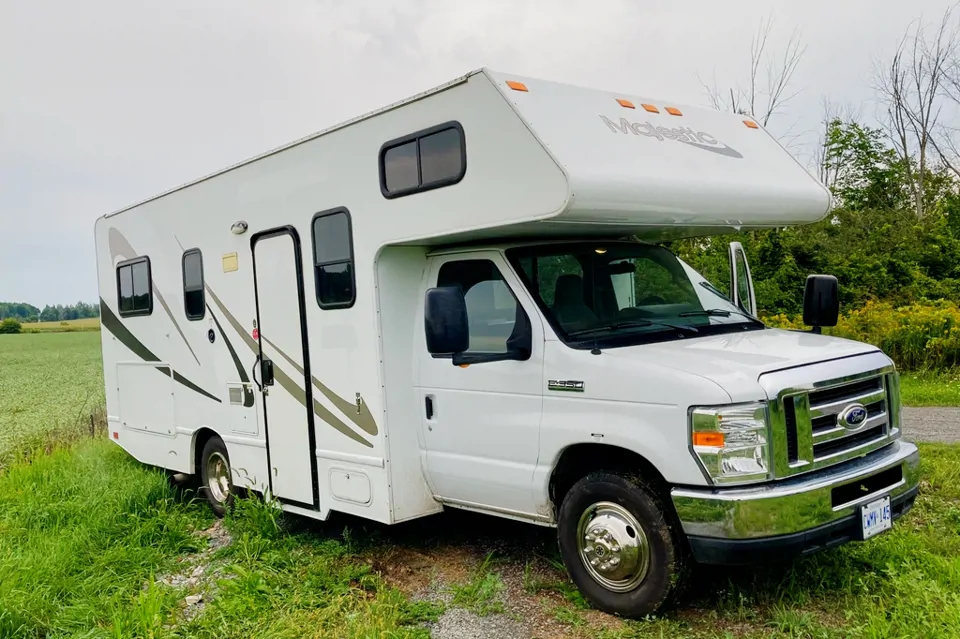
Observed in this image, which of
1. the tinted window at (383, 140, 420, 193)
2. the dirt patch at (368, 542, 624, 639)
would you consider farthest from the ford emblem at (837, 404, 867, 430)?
the tinted window at (383, 140, 420, 193)

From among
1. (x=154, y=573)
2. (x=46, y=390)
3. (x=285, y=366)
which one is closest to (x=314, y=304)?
(x=285, y=366)

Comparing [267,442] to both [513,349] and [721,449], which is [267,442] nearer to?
[513,349]

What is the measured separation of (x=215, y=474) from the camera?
779 cm

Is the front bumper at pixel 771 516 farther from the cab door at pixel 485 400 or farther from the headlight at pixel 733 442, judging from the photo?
the cab door at pixel 485 400

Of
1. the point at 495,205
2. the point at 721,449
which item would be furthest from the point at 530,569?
the point at 495,205

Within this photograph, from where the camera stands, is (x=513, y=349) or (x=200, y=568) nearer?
(x=513, y=349)

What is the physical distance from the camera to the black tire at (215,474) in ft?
24.9

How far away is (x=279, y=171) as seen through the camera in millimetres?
6559

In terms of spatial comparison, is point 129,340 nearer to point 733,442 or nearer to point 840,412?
point 733,442

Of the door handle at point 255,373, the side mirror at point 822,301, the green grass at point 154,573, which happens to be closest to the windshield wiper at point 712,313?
the side mirror at point 822,301

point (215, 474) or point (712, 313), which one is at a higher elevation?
point (712, 313)

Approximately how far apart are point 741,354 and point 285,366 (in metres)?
3.61

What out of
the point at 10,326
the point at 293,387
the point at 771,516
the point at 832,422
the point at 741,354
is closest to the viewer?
the point at 771,516

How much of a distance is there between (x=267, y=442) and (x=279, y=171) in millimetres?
2188
